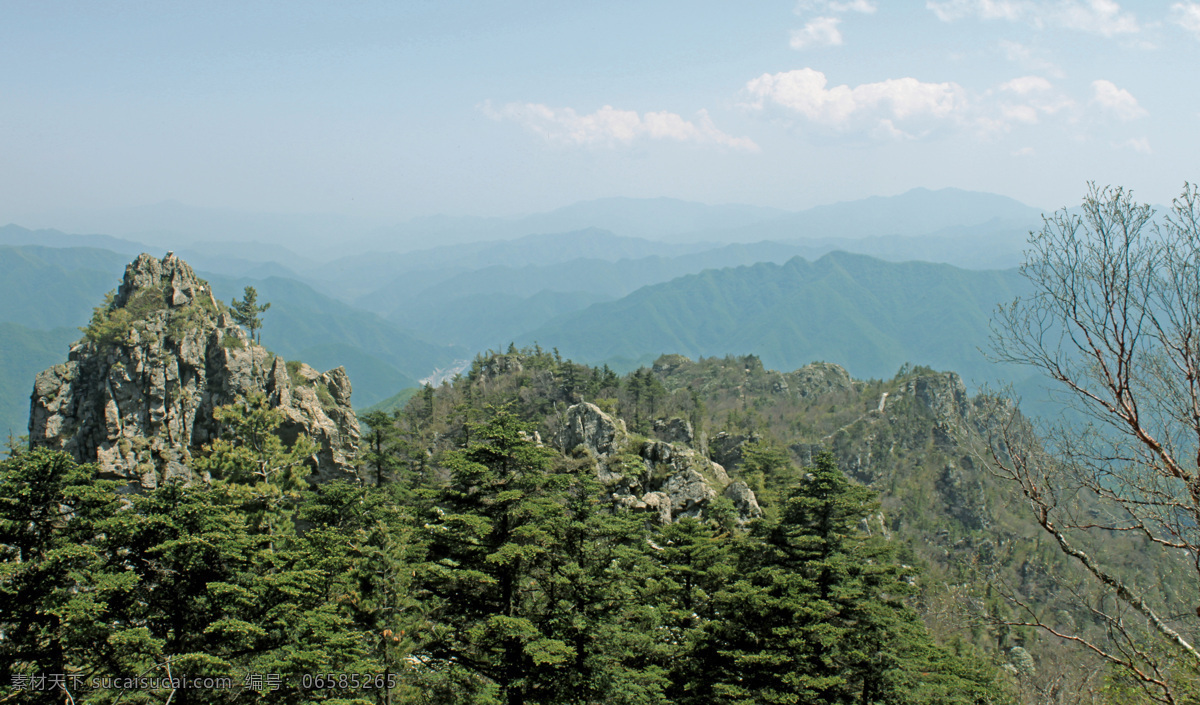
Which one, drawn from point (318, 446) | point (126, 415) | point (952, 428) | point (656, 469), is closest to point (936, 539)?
point (656, 469)

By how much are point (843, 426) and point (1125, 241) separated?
297 ft

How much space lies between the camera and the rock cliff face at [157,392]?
127 feet

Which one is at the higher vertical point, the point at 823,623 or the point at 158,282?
the point at 158,282

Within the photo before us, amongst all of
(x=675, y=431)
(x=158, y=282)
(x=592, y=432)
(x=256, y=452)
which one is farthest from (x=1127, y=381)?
(x=158, y=282)

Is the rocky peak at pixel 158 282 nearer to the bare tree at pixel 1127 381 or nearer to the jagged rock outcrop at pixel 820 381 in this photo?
the bare tree at pixel 1127 381

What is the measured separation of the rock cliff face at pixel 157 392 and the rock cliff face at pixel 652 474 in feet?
52.4

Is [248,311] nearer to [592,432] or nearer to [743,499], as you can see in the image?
[592,432]

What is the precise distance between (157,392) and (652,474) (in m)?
31.4

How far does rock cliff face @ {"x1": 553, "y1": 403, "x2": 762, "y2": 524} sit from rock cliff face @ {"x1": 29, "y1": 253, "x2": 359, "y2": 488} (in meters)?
16.0

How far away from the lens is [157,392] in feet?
129

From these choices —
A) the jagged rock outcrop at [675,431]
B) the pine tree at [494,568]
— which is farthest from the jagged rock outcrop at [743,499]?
the pine tree at [494,568]

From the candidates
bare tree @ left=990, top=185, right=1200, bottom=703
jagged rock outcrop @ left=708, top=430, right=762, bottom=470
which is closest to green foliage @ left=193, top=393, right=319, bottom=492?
jagged rock outcrop @ left=708, top=430, right=762, bottom=470

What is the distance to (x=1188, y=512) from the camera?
7547 mm

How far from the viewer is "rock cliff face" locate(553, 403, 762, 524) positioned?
3438 centimetres
